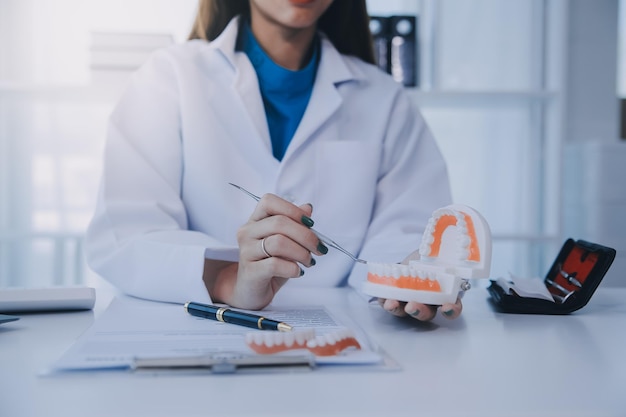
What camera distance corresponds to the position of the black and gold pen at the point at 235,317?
29.8 inches

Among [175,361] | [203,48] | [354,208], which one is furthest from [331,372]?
[203,48]

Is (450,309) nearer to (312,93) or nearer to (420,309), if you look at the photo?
(420,309)

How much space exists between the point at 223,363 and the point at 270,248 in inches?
12.6

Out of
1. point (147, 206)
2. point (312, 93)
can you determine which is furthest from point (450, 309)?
point (312, 93)

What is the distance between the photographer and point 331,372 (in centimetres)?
60

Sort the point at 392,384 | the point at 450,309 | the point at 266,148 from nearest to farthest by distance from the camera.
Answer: the point at 392,384 → the point at 450,309 → the point at 266,148

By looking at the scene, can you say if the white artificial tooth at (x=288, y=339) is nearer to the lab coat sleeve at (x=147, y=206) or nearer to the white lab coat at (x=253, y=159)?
the lab coat sleeve at (x=147, y=206)

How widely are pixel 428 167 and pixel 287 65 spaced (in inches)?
18.2

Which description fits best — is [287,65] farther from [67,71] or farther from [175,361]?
[67,71]

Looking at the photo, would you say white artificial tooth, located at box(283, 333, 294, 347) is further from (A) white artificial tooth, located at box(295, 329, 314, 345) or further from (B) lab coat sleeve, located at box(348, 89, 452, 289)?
(B) lab coat sleeve, located at box(348, 89, 452, 289)

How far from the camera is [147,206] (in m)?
1.26

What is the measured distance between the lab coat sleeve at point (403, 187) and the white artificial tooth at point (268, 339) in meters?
0.66

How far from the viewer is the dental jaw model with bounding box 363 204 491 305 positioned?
2.64ft

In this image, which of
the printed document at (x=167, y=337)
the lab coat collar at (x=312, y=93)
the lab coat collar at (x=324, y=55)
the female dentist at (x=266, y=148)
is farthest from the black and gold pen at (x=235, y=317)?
the lab coat collar at (x=324, y=55)
